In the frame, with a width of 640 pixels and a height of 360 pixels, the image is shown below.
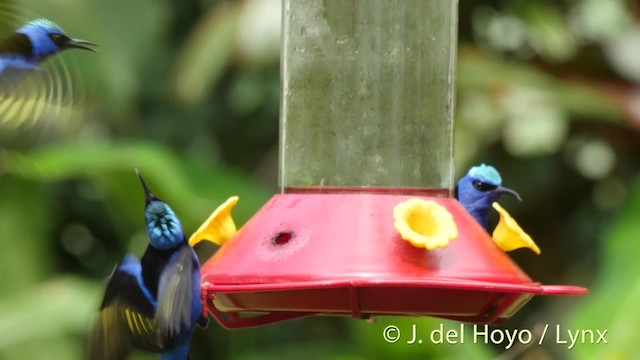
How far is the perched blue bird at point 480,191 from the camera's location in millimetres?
3758

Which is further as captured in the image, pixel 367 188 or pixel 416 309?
pixel 367 188

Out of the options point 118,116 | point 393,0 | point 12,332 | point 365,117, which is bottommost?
point 12,332

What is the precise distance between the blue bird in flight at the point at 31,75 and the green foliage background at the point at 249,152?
1.42 m

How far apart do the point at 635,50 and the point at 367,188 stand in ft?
11.4

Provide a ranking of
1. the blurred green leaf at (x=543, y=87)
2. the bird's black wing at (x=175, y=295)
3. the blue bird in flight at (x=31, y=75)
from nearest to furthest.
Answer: the bird's black wing at (x=175, y=295) → the blue bird in flight at (x=31, y=75) → the blurred green leaf at (x=543, y=87)

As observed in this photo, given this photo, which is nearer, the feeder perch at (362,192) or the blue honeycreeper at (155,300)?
the feeder perch at (362,192)

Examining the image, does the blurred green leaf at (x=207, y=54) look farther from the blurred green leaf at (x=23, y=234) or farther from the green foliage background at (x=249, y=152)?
the blurred green leaf at (x=23, y=234)

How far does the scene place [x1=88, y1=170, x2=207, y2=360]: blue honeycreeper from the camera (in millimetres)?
3303

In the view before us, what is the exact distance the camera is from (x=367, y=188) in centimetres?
362

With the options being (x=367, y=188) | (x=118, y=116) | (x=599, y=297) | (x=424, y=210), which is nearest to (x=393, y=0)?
(x=367, y=188)

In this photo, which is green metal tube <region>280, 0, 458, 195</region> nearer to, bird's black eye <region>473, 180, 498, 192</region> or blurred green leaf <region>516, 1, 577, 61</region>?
bird's black eye <region>473, 180, 498, 192</region>

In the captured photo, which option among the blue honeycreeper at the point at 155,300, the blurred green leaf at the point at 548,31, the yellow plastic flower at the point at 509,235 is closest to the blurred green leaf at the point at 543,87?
the blurred green leaf at the point at 548,31

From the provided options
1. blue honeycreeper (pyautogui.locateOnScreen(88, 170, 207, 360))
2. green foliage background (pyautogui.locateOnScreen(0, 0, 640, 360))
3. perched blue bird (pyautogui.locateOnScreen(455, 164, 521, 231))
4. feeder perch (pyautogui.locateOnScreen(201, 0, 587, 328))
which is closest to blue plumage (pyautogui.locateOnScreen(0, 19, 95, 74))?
feeder perch (pyautogui.locateOnScreen(201, 0, 587, 328))

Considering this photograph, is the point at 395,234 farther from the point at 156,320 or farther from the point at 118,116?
the point at 118,116
